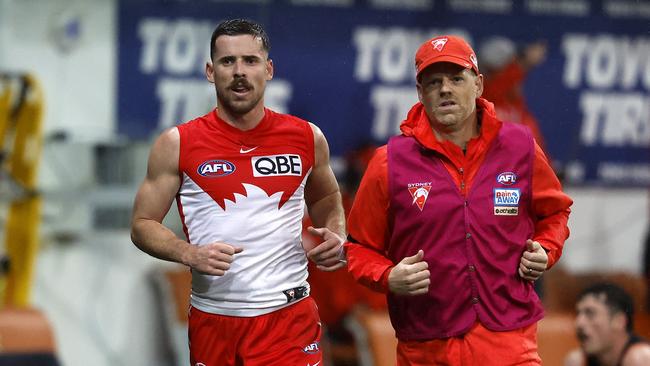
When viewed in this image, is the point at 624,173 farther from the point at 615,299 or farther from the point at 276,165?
the point at 276,165

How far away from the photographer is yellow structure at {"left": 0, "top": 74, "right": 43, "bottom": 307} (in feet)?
23.3

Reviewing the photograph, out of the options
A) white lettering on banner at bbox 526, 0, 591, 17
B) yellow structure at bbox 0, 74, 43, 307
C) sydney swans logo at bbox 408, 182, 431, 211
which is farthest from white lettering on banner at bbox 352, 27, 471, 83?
sydney swans logo at bbox 408, 182, 431, 211

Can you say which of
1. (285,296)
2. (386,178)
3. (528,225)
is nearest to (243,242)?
(285,296)

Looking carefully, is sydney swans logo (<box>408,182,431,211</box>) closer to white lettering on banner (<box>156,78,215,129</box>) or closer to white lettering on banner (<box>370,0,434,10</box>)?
white lettering on banner (<box>156,78,215,129</box>)

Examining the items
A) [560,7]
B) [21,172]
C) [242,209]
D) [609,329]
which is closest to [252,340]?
[242,209]

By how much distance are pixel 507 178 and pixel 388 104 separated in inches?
167

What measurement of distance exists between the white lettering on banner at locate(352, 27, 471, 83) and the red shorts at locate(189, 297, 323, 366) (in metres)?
4.04

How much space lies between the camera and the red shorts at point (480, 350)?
382 centimetres

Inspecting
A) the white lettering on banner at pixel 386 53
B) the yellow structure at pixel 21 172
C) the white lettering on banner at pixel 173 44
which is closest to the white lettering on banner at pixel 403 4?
the white lettering on banner at pixel 386 53

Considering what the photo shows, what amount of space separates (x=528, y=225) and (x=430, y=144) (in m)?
0.39

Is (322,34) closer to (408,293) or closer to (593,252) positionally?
(593,252)

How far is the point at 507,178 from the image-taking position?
12.8 ft

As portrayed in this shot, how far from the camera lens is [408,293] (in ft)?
12.3

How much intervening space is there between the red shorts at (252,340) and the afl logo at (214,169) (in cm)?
45
